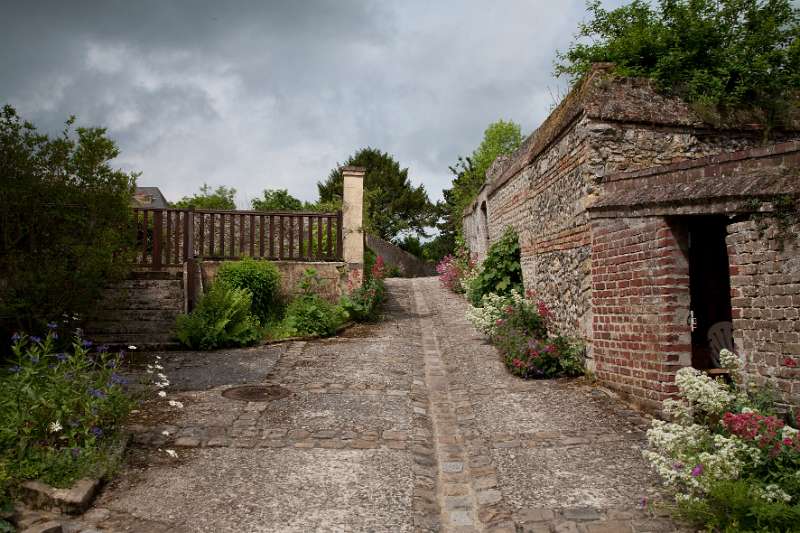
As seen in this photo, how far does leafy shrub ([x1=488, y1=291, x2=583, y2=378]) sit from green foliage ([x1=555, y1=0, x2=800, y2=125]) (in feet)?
10.6

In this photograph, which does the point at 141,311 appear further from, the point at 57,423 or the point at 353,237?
the point at 57,423

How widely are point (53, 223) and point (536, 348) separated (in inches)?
245

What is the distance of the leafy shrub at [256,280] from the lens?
10016mm

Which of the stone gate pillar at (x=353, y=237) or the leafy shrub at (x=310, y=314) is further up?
the stone gate pillar at (x=353, y=237)

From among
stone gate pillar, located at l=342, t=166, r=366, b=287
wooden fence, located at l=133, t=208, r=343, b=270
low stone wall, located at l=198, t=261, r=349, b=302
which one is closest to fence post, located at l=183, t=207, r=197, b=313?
wooden fence, located at l=133, t=208, r=343, b=270

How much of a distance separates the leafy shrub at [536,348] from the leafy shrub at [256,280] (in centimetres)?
443

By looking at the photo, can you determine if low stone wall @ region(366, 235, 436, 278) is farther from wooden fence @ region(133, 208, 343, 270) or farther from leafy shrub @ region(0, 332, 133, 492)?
leafy shrub @ region(0, 332, 133, 492)

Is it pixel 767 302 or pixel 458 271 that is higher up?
pixel 458 271

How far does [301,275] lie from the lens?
10.9m

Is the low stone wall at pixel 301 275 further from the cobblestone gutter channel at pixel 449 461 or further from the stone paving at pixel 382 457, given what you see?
the cobblestone gutter channel at pixel 449 461

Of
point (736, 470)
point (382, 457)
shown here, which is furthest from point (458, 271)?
point (736, 470)

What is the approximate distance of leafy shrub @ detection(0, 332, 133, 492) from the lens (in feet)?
12.1

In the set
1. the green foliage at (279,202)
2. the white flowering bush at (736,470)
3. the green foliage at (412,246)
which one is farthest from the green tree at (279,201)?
the white flowering bush at (736,470)

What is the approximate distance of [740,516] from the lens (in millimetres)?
2918
